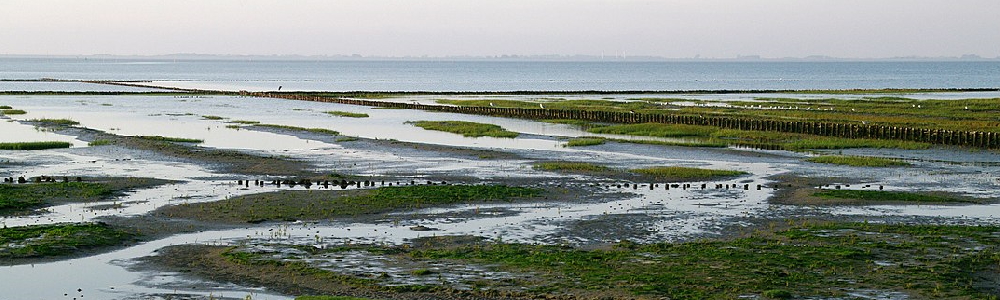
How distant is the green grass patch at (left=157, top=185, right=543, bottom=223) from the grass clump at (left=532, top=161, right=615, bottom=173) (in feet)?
25.5

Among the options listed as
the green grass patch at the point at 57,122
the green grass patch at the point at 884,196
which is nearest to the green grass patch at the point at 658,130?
the green grass patch at the point at 884,196

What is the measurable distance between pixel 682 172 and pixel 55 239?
76.1ft

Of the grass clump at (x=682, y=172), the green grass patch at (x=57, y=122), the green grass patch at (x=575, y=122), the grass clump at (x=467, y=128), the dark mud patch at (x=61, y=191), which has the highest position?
the dark mud patch at (x=61, y=191)

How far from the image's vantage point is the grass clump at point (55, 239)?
2478cm

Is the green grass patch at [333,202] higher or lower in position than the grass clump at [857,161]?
higher

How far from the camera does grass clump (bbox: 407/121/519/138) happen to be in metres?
66.2

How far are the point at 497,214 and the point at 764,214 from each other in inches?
272

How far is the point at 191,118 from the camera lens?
8369 centimetres

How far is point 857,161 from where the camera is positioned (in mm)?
48094

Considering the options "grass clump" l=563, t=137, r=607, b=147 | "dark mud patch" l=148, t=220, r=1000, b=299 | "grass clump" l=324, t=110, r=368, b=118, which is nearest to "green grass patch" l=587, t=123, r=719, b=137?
"grass clump" l=563, t=137, r=607, b=147

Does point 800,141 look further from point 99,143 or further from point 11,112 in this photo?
point 11,112

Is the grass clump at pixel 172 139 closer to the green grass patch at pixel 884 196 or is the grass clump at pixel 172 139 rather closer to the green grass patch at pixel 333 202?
the green grass patch at pixel 333 202

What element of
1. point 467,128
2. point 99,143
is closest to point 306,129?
point 467,128

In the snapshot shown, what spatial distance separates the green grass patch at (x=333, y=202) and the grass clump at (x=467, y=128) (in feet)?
96.3
